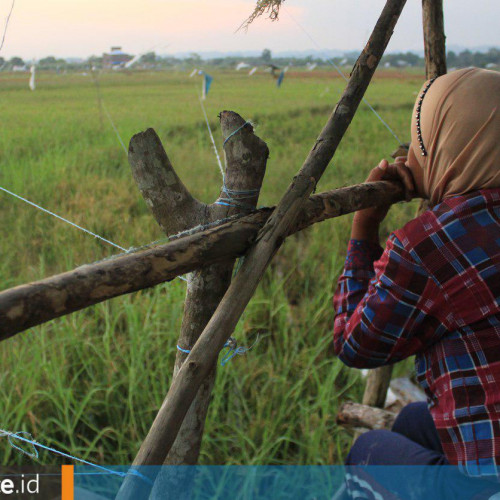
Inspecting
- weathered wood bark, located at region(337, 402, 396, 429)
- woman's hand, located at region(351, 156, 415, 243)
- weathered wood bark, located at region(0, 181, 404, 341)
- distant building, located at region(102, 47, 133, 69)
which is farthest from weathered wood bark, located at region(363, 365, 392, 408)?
distant building, located at region(102, 47, 133, 69)

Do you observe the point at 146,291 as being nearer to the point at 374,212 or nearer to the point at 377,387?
the point at 377,387

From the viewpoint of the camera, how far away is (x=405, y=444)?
1207mm

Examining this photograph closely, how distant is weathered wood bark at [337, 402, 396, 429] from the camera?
169 centimetres

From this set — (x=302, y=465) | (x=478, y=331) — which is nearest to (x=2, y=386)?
(x=302, y=465)

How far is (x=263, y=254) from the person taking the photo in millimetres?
875

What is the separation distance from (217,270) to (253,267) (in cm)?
13

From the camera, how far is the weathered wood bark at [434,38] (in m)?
1.54

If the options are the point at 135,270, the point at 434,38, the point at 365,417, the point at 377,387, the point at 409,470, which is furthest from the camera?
the point at 377,387

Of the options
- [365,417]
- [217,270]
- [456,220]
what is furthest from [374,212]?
[365,417]

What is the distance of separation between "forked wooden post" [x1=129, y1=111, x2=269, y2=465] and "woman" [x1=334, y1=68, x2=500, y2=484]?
0.90 ft

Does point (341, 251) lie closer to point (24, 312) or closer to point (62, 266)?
point (62, 266)

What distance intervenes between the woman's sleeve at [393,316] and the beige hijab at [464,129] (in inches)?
6.7

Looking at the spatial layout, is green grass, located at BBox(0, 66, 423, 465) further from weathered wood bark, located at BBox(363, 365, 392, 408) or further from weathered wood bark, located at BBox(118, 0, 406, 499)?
weathered wood bark, located at BBox(118, 0, 406, 499)

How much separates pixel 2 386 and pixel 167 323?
2.00 feet
